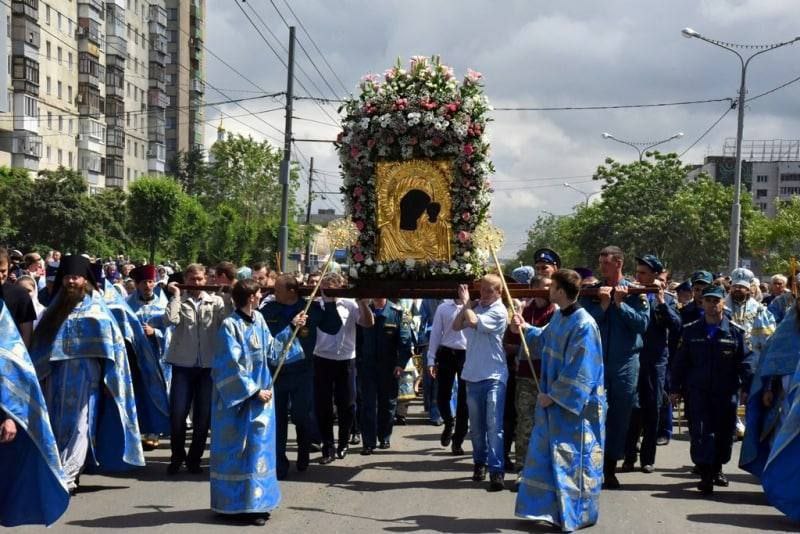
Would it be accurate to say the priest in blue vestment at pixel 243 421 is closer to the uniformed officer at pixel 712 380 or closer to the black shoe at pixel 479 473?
the black shoe at pixel 479 473

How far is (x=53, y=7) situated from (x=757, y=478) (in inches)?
2497

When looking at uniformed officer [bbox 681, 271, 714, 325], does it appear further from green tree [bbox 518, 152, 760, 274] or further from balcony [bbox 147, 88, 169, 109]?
balcony [bbox 147, 88, 169, 109]

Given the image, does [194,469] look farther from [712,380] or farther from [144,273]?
[712,380]

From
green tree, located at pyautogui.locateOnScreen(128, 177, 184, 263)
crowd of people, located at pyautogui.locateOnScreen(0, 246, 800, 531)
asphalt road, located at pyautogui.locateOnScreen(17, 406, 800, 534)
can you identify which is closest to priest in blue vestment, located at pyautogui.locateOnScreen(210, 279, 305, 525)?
crowd of people, located at pyautogui.locateOnScreen(0, 246, 800, 531)

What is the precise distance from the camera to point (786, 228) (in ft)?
195

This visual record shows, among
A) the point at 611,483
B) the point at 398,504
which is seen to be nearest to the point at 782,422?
the point at 611,483

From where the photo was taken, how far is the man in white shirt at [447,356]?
13031 mm

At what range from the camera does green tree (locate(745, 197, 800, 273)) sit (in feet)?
193

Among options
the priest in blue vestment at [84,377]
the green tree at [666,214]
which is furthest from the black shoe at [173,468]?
the green tree at [666,214]

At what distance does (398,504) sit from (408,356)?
342 centimetres

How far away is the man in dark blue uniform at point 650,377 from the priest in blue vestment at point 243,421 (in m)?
4.25

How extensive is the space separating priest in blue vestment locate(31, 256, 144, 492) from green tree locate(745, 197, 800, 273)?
169 ft

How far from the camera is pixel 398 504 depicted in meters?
9.95

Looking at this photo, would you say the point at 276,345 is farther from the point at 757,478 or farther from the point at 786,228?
the point at 786,228
